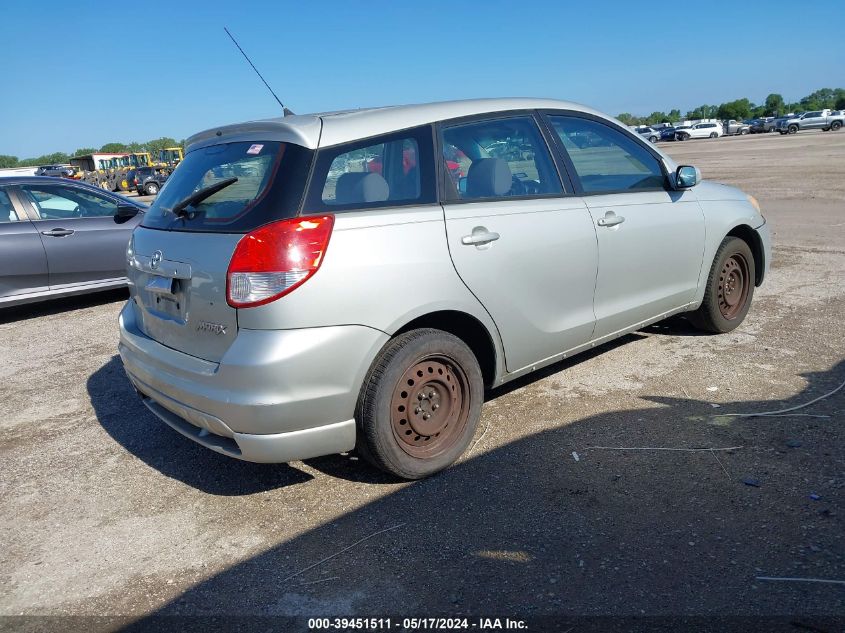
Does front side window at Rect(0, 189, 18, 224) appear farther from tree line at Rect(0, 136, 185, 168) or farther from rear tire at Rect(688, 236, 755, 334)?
tree line at Rect(0, 136, 185, 168)

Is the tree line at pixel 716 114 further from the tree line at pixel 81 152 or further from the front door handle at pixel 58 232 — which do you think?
the front door handle at pixel 58 232

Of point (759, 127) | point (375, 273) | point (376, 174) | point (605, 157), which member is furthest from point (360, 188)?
point (759, 127)

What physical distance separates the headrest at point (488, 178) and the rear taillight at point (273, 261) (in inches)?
40.0

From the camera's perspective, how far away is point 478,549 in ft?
9.53

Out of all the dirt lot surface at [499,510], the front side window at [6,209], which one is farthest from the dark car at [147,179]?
the dirt lot surface at [499,510]

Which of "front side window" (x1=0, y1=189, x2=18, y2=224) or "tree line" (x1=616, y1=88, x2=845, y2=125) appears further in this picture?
"tree line" (x1=616, y1=88, x2=845, y2=125)

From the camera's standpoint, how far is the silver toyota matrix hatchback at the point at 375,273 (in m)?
3.00

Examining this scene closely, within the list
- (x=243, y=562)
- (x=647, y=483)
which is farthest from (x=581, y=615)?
(x=243, y=562)

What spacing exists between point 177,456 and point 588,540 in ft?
7.86

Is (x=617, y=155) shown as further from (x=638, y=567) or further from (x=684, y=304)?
(x=638, y=567)

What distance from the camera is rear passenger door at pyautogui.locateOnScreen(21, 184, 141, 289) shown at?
7457 millimetres

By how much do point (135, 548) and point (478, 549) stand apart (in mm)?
1536

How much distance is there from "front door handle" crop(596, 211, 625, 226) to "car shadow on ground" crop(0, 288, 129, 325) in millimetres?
6324

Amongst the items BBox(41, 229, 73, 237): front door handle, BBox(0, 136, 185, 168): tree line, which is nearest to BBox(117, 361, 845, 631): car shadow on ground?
BBox(41, 229, 73, 237): front door handle
